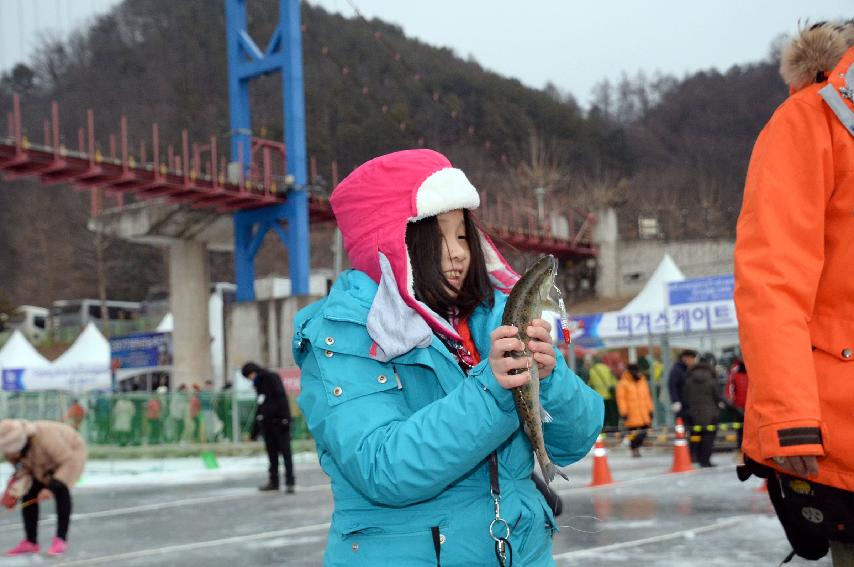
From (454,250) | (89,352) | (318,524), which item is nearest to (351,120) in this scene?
(89,352)

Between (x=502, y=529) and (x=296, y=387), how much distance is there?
24492 millimetres

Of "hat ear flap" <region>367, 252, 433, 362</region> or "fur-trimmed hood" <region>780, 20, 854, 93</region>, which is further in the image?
"fur-trimmed hood" <region>780, 20, 854, 93</region>

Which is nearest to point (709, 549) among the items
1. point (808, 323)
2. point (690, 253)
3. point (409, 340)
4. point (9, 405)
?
point (808, 323)

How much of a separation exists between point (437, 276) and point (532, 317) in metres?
0.43

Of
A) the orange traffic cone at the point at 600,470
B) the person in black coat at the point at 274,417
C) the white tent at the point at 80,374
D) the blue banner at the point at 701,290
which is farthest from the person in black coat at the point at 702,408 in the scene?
the white tent at the point at 80,374

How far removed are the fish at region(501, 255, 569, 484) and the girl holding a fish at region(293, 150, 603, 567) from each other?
0.01 meters

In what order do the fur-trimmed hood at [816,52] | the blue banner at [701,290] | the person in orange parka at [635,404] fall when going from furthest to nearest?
the person in orange parka at [635,404], the blue banner at [701,290], the fur-trimmed hood at [816,52]

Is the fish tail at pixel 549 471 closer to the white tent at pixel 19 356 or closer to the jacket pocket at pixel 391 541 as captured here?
the jacket pocket at pixel 391 541

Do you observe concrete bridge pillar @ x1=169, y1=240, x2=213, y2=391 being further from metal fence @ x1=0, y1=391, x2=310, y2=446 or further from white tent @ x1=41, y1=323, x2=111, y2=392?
metal fence @ x1=0, y1=391, x2=310, y2=446

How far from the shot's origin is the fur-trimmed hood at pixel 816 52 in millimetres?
2674

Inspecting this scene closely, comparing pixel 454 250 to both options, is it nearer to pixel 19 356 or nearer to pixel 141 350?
pixel 19 356

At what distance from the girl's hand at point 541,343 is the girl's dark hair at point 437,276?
1.18 feet

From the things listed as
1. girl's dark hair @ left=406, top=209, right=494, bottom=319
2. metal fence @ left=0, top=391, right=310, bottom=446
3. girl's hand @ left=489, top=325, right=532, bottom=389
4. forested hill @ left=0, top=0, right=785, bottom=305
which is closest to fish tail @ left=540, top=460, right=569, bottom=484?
girl's hand @ left=489, top=325, right=532, bottom=389

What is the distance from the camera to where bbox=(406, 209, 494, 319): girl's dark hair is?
230 cm
